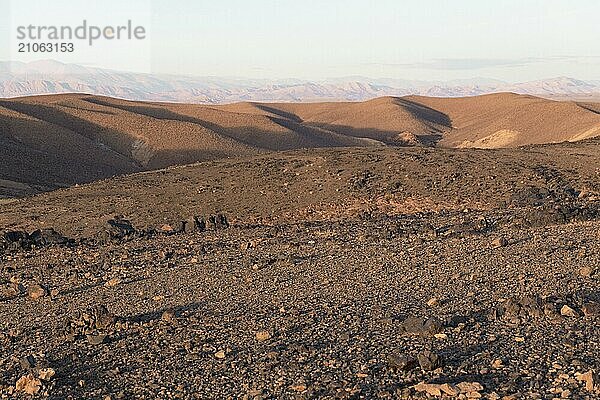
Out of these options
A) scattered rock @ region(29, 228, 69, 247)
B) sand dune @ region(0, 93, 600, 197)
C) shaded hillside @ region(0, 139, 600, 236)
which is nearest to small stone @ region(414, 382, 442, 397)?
shaded hillside @ region(0, 139, 600, 236)

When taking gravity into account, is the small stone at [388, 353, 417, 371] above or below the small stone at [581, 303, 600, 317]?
→ below

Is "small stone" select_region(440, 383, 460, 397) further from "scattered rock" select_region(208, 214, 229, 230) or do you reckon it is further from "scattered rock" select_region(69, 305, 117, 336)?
"scattered rock" select_region(208, 214, 229, 230)

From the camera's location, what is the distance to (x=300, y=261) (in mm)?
13094

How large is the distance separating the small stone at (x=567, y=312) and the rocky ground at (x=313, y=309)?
13 millimetres

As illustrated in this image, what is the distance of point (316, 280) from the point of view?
38.3 feet

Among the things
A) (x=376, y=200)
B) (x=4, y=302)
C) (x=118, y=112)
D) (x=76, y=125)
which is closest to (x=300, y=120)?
(x=118, y=112)

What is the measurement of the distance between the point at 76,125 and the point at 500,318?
6725 centimetres

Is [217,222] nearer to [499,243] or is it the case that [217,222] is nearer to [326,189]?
[326,189]

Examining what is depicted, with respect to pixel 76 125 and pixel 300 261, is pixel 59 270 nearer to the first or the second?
pixel 300 261

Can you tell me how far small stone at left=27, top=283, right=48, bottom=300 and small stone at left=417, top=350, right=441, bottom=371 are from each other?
284 inches

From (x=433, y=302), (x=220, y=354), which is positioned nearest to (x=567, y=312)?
(x=433, y=302)

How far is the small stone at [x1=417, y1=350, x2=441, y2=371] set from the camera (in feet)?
24.6

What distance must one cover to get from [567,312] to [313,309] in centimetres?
339

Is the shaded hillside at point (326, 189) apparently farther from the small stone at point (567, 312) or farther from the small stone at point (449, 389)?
the small stone at point (449, 389)
